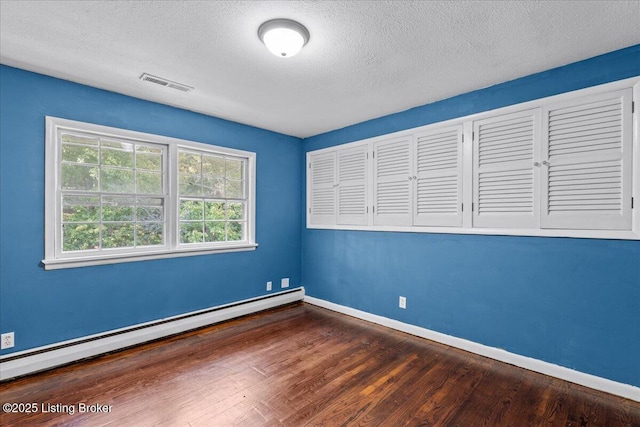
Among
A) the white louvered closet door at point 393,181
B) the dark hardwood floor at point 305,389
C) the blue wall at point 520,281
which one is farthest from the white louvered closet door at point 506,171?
the dark hardwood floor at point 305,389

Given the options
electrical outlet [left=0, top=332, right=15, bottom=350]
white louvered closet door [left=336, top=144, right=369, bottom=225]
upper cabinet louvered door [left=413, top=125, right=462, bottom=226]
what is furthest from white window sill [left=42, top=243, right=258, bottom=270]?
upper cabinet louvered door [left=413, top=125, right=462, bottom=226]

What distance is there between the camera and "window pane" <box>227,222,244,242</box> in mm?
4023

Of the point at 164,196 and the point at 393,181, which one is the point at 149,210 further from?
the point at 393,181

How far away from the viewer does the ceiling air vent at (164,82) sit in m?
2.69

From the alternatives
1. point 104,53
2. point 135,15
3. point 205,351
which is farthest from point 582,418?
point 104,53

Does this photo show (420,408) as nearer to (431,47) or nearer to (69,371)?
(431,47)

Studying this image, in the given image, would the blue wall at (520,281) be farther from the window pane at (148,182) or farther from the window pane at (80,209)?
the window pane at (80,209)

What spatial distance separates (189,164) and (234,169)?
0.61 metres

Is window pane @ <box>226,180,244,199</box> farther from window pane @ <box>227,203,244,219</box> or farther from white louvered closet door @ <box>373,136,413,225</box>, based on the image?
white louvered closet door @ <box>373,136,413,225</box>

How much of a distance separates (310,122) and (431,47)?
6.63ft

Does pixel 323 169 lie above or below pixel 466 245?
above

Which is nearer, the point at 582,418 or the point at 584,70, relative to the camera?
the point at 582,418

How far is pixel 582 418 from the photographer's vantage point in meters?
1.98

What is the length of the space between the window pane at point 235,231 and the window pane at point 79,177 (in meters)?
1.54
